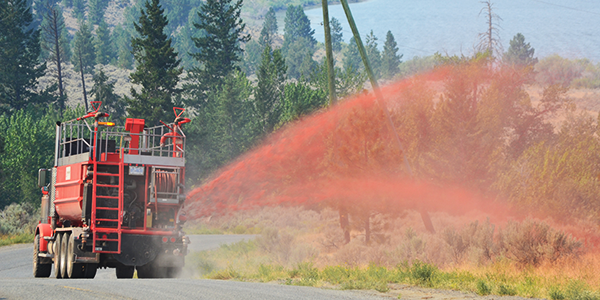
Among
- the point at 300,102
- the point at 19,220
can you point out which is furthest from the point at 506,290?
the point at 300,102

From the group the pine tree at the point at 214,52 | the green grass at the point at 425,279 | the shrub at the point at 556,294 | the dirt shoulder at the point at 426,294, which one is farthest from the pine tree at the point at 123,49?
the shrub at the point at 556,294

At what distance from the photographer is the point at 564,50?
14038cm

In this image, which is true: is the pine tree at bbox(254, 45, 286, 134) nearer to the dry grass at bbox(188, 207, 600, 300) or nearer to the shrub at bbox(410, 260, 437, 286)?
the dry grass at bbox(188, 207, 600, 300)

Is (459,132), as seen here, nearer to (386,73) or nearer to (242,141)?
(242,141)

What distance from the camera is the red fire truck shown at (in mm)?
15211

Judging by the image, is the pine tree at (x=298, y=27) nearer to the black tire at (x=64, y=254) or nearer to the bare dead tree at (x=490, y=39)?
the bare dead tree at (x=490, y=39)

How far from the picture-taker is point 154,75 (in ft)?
187

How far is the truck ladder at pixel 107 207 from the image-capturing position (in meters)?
15.1

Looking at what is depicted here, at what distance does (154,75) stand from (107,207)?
4340cm

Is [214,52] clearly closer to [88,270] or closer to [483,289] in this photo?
[88,270]

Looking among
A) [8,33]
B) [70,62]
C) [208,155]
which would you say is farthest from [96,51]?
[208,155]

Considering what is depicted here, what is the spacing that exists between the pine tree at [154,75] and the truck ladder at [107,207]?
40.8m

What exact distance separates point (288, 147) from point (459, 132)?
1548 centimetres

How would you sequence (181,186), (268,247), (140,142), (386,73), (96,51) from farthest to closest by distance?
(96,51) < (386,73) < (268,247) < (140,142) < (181,186)
